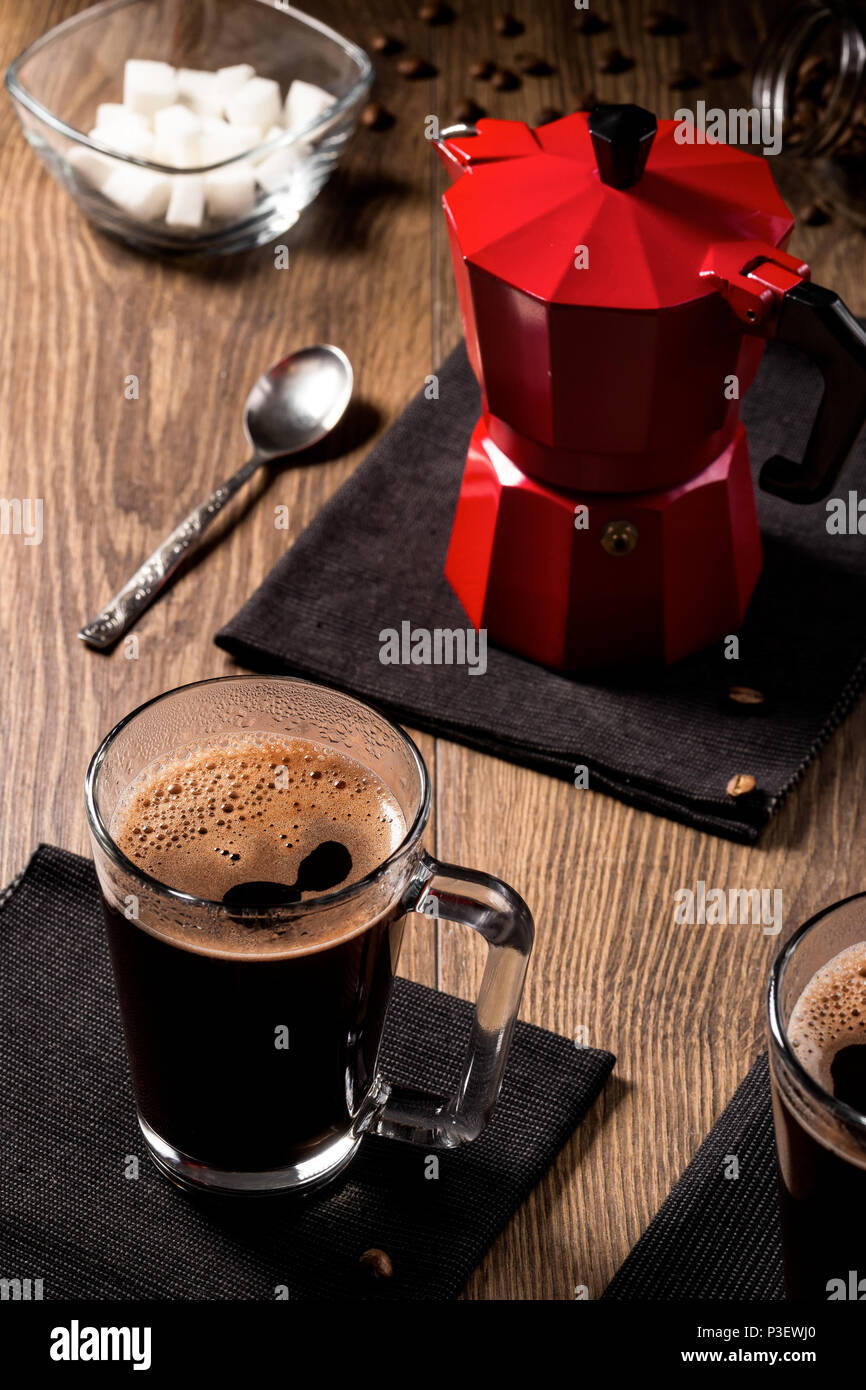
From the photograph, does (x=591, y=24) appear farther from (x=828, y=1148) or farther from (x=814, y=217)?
(x=828, y=1148)

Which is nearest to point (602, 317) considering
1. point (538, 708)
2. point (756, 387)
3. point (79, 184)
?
→ point (538, 708)

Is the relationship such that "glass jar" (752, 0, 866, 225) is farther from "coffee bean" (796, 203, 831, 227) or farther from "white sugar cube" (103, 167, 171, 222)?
"white sugar cube" (103, 167, 171, 222)

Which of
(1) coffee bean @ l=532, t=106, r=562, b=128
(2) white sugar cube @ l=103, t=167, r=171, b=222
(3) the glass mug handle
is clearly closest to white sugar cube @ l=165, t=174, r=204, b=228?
(2) white sugar cube @ l=103, t=167, r=171, b=222

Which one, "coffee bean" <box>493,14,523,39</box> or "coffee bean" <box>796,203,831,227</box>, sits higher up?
"coffee bean" <box>493,14,523,39</box>

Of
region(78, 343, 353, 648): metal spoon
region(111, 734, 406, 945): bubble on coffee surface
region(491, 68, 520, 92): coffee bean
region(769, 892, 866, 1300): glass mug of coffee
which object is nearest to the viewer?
region(769, 892, 866, 1300): glass mug of coffee

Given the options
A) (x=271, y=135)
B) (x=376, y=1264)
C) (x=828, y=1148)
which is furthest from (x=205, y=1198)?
(x=271, y=135)

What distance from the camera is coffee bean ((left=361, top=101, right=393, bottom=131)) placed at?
60.7 inches

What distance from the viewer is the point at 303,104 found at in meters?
1.45

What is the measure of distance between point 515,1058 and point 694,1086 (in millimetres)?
102

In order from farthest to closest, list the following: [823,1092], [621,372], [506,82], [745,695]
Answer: [506,82] < [745,695] < [621,372] < [823,1092]

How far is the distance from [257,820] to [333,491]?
538 millimetres

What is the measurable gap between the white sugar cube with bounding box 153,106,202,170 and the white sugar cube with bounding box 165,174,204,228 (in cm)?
2

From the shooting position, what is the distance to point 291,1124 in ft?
2.50

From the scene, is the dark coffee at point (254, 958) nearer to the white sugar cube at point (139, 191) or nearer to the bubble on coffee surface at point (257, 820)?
the bubble on coffee surface at point (257, 820)
